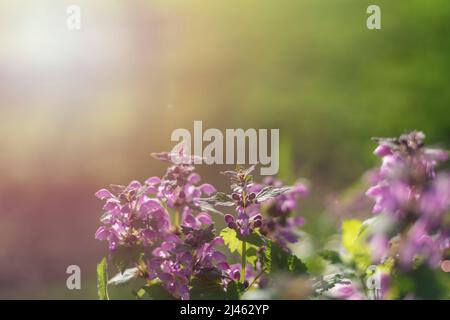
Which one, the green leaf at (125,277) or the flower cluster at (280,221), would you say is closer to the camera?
the green leaf at (125,277)

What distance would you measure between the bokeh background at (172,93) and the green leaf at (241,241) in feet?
5.72

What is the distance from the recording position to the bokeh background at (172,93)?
4023 mm

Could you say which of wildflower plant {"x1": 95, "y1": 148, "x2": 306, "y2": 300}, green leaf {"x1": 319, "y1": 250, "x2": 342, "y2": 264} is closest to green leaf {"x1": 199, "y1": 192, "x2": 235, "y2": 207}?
wildflower plant {"x1": 95, "y1": 148, "x2": 306, "y2": 300}

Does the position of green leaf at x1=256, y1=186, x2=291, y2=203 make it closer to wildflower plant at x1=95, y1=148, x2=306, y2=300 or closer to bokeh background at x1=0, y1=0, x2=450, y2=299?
wildflower plant at x1=95, y1=148, x2=306, y2=300

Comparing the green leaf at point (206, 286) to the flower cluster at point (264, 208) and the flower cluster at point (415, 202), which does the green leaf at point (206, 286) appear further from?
the flower cluster at point (415, 202)

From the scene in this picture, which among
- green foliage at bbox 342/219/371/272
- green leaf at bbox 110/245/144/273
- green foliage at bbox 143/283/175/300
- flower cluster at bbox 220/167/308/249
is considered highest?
flower cluster at bbox 220/167/308/249

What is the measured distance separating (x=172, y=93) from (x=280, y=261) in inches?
149

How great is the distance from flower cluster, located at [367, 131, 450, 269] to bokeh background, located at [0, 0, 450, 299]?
185 centimetres

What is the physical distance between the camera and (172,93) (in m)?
5.14

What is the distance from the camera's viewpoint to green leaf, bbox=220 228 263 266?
4.80ft

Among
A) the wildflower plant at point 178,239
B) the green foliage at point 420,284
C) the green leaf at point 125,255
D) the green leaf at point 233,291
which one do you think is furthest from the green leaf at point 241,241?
the green foliage at point 420,284

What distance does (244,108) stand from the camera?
5.30 metres
